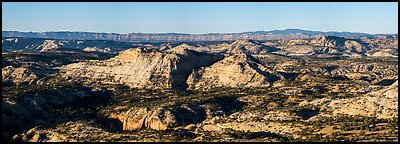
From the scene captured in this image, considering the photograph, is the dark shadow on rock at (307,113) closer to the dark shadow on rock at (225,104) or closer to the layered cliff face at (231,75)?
the dark shadow on rock at (225,104)

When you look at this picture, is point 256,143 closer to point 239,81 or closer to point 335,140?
point 335,140

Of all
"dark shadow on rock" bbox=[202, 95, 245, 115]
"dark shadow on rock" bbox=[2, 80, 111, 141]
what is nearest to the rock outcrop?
"dark shadow on rock" bbox=[202, 95, 245, 115]

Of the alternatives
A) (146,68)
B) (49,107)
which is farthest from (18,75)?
(49,107)

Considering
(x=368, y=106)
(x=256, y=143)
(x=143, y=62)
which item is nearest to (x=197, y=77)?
(x=143, y=62)

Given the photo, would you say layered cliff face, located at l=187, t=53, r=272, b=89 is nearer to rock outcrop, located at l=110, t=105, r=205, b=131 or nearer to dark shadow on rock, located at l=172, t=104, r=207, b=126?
dark shadow on rock, located at l=172, t=104, r=207, b=126

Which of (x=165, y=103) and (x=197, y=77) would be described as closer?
(x=165, y=103)
